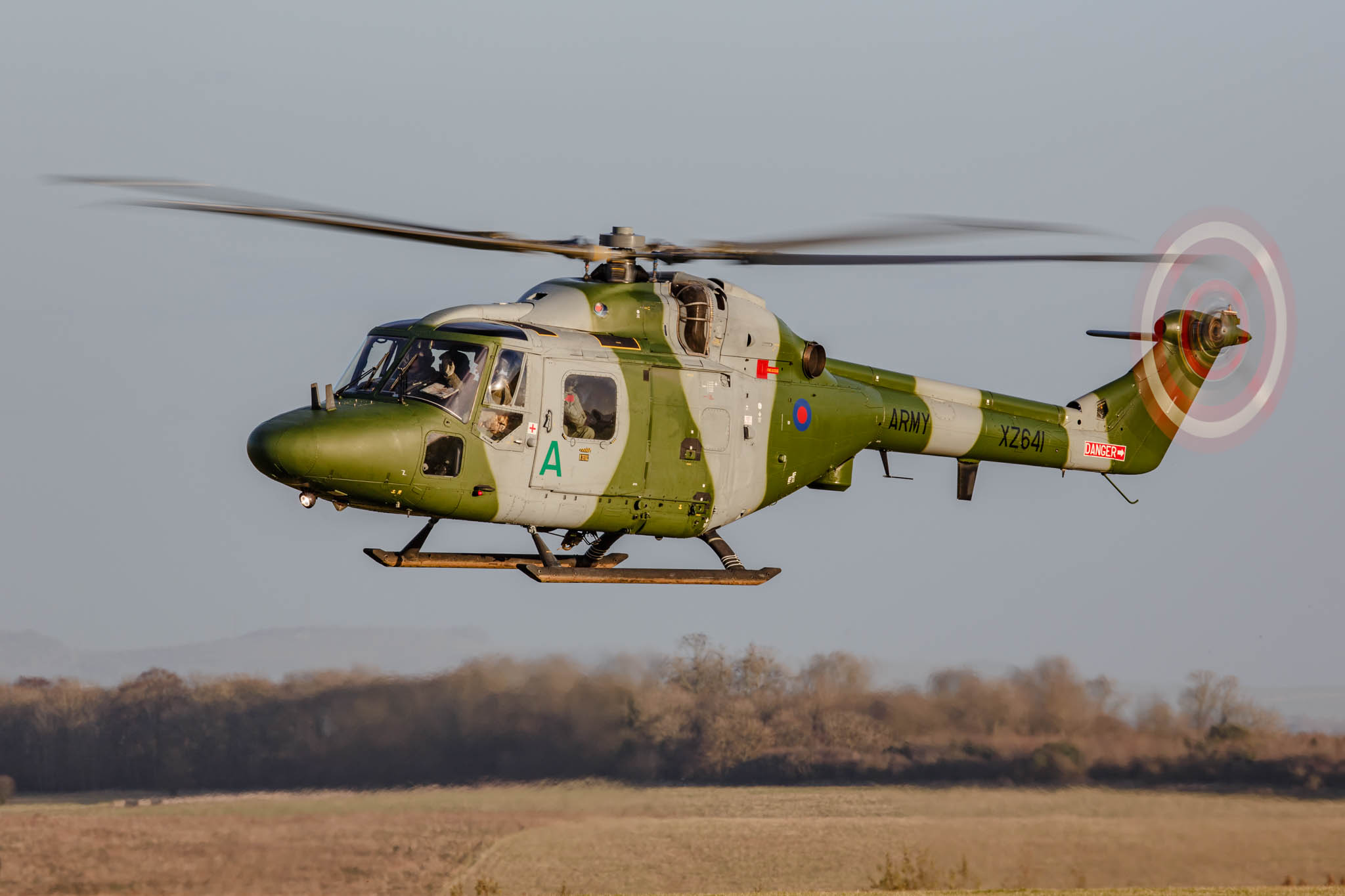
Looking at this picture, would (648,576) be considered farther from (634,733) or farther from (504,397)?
(634,733)

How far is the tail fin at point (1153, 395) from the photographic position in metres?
20.8

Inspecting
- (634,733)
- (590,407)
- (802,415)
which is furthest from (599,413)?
(634,733)

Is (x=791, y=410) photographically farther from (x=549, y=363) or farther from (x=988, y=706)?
(x=988, y=706)

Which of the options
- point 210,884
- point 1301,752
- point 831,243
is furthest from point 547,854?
point 1301,752

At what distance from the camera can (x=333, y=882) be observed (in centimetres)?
2031

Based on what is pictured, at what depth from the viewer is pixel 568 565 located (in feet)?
54.2

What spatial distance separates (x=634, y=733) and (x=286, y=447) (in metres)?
7.63

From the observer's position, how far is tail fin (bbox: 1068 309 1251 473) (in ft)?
68.1

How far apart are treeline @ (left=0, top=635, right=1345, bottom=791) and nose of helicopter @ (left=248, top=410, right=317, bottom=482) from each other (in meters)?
6.38

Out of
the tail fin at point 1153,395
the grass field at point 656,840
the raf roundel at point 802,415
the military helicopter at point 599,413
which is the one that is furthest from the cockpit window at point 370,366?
the tail fin at point 1153,395

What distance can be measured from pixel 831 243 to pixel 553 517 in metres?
3.50

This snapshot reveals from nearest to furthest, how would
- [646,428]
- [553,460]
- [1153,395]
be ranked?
[553,460]
[646,428]
[1153,395]

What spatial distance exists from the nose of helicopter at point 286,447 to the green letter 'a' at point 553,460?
2.08m

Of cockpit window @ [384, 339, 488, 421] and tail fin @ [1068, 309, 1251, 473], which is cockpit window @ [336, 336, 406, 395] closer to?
cockpit window @ [384, 339, 488, 421]
